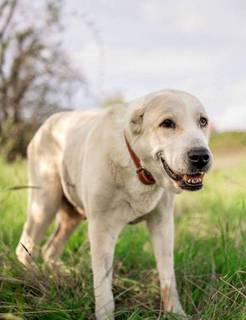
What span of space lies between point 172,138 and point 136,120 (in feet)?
1.01

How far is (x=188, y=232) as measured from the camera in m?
5.42

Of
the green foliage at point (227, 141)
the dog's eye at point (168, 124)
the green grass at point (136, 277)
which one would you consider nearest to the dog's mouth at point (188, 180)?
the dog's eye at point (168, 124)

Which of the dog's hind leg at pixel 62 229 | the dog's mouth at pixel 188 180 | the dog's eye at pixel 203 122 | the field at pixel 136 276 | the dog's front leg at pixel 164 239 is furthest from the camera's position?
the dog's hind leg at pixel 62 229

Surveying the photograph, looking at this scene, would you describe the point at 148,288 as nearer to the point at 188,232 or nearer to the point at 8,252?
the point at 8,252

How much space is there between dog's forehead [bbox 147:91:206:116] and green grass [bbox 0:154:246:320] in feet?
2.95

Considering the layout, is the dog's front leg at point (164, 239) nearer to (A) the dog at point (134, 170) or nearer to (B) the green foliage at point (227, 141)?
(A) the dog at point (134, 170)

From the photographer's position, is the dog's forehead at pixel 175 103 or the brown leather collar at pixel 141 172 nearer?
the dog's forehead at pixel 175 103

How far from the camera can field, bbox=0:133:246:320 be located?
3008 mm

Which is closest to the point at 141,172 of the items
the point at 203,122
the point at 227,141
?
the point at 203,122

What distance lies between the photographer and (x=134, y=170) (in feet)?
11.4

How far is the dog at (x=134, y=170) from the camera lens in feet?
10.4

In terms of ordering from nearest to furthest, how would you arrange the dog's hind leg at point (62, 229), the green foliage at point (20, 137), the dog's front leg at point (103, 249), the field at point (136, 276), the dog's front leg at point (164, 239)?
1. the field at point (136, 276)
2. the dog's front leg at point (103, 249)
3. the dog's front leg at point (164, 239)
4. the dog's hind leg at point (62, 229)
5. the green foliage at point (20, 137)

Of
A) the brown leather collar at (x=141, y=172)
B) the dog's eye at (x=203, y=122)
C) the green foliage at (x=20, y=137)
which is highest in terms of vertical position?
the dog's eye at (x=203, y=122)

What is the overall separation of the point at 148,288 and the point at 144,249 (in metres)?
0.90
